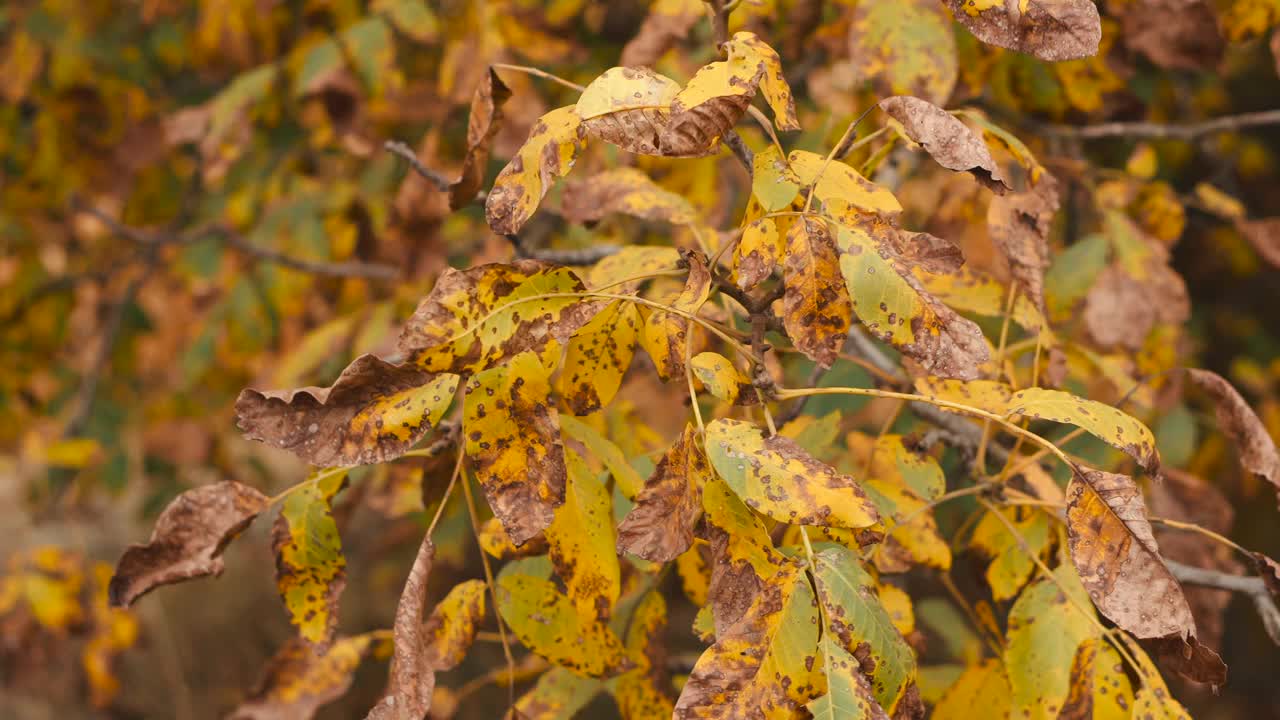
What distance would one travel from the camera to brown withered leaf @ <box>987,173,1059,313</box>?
894mm

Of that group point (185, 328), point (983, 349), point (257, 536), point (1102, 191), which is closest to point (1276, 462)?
point (983, 349)

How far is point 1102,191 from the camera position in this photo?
134 cm

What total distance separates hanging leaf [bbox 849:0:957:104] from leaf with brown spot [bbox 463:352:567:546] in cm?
56

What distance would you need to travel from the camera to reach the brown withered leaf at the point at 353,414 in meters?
0.67

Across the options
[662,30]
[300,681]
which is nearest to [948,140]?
[662,30]

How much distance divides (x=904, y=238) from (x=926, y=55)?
0.43 m

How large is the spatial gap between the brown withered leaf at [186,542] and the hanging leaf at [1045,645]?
63 centimetres

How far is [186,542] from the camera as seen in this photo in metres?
0.79

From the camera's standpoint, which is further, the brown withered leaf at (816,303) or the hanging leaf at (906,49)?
the hanging leaf at (906,49)

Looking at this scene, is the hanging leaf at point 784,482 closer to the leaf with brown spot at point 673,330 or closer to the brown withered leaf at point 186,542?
the leaf with brown spot at point 673,330

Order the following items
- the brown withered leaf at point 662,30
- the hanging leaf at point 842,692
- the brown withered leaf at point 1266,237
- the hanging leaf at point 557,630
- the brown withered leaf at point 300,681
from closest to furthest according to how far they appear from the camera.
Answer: the hanging leaf at point 842,692 → the hanging leaf at point 557,630 → the brown withered leaf at point 300,681 → the brown withered leaf at point 662,30 → the brown withered leaf at point 1266,237

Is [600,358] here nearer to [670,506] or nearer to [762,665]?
[670,506]

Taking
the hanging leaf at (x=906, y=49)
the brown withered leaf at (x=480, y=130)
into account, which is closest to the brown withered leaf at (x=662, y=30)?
the hanging leaf at (x=906, y=49)

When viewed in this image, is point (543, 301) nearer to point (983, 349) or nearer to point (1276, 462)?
point (983, 349)
